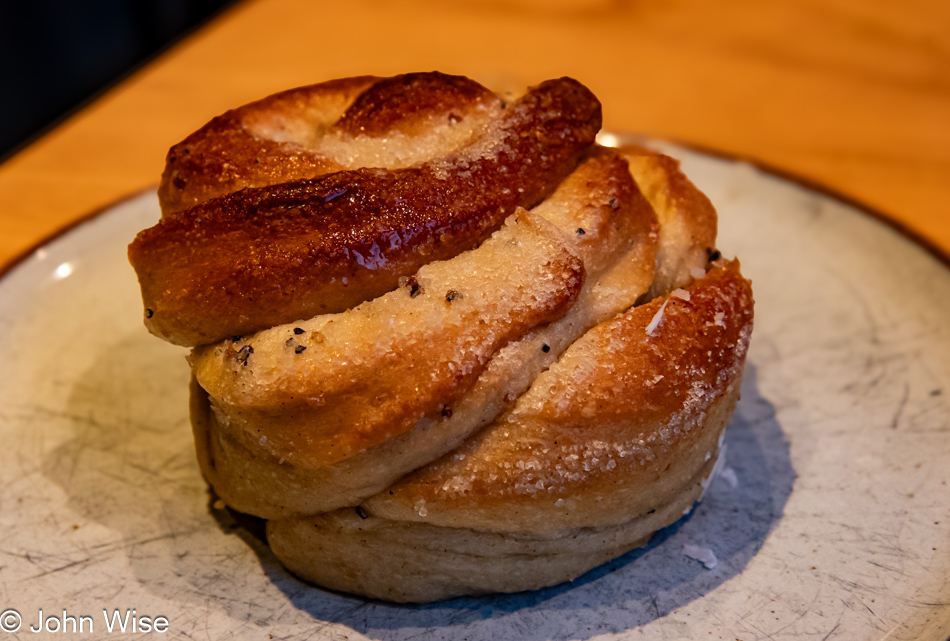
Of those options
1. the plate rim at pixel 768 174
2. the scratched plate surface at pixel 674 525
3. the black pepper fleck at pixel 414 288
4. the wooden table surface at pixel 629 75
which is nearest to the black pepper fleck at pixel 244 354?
the black pepper fleck at pixel 414 288

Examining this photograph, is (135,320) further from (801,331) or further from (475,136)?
(801,331)

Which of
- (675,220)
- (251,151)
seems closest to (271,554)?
(251,151)

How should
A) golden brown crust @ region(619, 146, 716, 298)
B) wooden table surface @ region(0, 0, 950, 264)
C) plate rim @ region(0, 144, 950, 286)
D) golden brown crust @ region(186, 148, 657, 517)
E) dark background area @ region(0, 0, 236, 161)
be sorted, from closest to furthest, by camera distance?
golden brown crust @ region(186, 148, 657, 517), golden brown crust @ region(619, 146, 716, 298), plate rim @ region(0, 144, 950, 286), wooden table surface @ region(0, 0, 950, 264), dark background area @ region(0, 0, 236, 161)

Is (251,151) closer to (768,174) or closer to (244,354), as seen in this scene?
(244,354)

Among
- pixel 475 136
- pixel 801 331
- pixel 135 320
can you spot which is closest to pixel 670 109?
pixel 801 331

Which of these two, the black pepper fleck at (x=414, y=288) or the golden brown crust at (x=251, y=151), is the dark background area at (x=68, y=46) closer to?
the golden brown crust at (x=251, y=151)

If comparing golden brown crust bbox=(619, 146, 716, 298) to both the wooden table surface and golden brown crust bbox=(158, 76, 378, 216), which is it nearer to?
golden brown crust bbox=(158, 76, 378, 216)

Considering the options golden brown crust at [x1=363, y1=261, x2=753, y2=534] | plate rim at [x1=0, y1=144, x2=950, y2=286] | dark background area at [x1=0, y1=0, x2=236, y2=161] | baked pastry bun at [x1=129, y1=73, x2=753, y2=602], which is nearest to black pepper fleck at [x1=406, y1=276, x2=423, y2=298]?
baked pastry bun at [x1=129, y1=73, x2=753, y2=602]

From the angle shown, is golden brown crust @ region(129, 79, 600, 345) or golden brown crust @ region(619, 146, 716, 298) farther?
golden brown crust @ region(619, 146, 716, 298)
